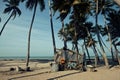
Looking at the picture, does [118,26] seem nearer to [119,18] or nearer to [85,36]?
[119,18]

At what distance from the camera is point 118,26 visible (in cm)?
4009

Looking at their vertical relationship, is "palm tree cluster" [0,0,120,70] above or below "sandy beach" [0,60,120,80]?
above

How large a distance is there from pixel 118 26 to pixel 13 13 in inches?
808

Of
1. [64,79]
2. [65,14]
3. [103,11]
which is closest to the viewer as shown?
[64,79]

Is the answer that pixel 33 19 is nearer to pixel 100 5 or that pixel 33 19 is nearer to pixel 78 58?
pixel 78 58

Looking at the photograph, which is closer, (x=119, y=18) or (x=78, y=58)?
(x=78, y=58)

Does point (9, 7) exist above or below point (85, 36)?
above

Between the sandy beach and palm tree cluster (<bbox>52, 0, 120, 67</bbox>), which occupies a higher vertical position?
palm tree cluster (<bbox>52, 0, 120, 67</bbox>)

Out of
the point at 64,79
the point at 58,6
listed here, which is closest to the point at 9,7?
the point at 58,6

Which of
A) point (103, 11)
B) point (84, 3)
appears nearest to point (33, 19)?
point (84, 3)

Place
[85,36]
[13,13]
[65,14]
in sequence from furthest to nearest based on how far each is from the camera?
[85,36], [13,13], [65,14]

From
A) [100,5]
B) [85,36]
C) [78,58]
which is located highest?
[100,5]

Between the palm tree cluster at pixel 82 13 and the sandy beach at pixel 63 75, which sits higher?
the palm tree cluster at pixel 82 13

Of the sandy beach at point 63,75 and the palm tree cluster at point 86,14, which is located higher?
the palm tree cluster at point 86,14
